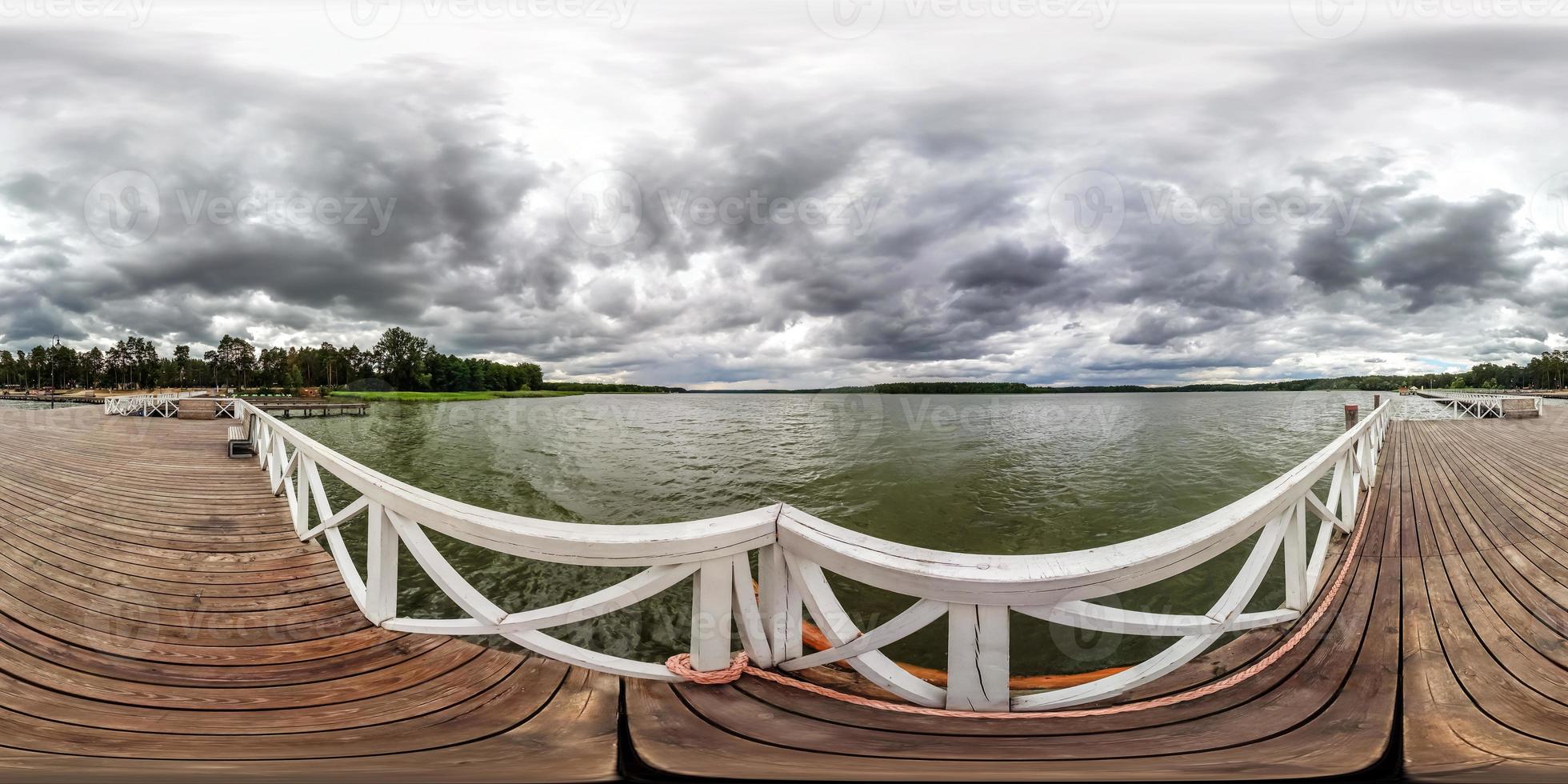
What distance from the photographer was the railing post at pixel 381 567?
2.90 meters

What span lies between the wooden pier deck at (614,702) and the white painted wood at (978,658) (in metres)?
0.09

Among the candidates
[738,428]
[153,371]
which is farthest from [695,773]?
[153,371]

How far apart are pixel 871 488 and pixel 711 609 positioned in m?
10.6

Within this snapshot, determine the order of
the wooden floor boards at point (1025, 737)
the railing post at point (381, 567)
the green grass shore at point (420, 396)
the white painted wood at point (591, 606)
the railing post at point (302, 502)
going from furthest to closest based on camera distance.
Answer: the green grass shore at point (420, 396) → the railing post at point (302, 502) → the railing post at point (381, 567) → the white painted wood at point (591, 606) → the wooden floor boards at point (1025, 737)

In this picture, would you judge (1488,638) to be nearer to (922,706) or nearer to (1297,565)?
(1297,565)

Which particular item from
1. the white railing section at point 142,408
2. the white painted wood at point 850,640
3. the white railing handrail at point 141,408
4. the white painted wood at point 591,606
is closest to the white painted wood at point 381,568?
the white painted wood at point 591,606

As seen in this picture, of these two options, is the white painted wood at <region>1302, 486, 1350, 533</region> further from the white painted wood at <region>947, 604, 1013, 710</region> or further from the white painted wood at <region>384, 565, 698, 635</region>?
the white painted wood at <region>384, 565, 698, 635</region>

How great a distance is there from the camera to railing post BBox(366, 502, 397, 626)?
290 centimetres

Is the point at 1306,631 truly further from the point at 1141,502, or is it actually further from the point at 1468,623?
the point at 1141,502

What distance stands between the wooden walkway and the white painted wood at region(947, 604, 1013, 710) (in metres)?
1.15

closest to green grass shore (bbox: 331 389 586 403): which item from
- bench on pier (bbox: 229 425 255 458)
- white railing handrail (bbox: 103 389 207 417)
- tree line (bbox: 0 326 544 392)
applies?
tree line (bbox: 0 326 544 392)

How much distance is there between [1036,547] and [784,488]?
5588mm

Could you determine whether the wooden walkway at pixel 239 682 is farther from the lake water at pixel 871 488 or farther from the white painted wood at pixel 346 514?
the lake water at pixel 871 488

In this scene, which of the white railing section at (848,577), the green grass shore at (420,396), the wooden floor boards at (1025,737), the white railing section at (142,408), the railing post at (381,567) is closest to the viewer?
the wooden floor boards at (1025,737)
